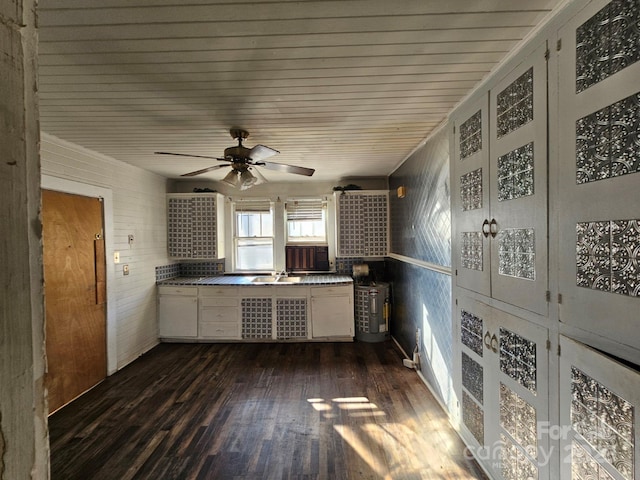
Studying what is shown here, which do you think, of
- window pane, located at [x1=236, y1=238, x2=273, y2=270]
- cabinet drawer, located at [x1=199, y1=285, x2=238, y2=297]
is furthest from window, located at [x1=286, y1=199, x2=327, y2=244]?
cabinet drawer, located at [x1=199, y1=285, x2=238, y2=297]

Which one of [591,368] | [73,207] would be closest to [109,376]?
[73,207]

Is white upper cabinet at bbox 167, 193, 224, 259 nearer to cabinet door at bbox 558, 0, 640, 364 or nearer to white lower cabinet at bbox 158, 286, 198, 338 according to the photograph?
white lower cabinet at bbox 158, 286, 198, 338

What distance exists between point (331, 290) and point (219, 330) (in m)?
1.65

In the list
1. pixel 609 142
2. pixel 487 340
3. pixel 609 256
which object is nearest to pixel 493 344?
pixel 487 340

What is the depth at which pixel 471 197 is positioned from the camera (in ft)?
6.20

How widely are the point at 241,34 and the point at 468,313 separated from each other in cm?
206

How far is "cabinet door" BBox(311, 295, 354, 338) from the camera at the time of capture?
13.4 ft

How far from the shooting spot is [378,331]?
4137mm

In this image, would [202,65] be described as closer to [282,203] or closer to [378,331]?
[282,203]

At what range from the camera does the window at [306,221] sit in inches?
188

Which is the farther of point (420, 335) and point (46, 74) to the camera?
point (420, 335)

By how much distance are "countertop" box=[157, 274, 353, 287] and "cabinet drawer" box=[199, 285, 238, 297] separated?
0.23 feet

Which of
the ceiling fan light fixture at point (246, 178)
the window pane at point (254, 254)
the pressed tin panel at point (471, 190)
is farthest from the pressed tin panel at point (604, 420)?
the window pane at point (254, 254)

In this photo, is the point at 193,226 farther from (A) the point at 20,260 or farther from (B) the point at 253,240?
(A) the point at 20,260
